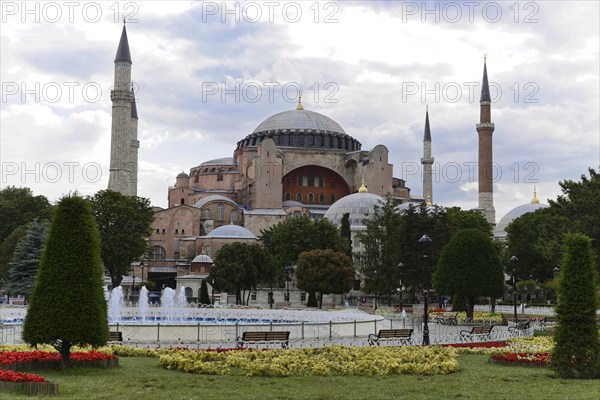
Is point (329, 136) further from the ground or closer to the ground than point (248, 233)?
further from the ground

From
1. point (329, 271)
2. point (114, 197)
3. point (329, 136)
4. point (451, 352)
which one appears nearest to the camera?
point (451, 352)

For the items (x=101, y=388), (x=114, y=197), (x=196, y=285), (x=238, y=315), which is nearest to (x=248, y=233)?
(x=196, y=285)

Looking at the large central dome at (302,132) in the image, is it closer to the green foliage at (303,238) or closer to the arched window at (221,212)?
the arched window at (221,212)

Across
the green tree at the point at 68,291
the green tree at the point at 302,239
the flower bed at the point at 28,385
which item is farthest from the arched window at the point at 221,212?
the flower bed at the point at 28,385

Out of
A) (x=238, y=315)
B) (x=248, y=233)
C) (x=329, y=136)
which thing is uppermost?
(x=329, y=136)

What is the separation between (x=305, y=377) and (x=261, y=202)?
55498 millimetres

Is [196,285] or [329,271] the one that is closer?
[329,271]

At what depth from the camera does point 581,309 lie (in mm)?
11633

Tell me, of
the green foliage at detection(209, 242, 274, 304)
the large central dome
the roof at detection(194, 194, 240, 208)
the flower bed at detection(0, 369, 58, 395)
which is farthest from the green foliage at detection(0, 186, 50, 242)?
the flower bed at detection(0, 369, 58, 395)

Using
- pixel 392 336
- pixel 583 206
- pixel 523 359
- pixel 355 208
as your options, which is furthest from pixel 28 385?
pixel 355 208

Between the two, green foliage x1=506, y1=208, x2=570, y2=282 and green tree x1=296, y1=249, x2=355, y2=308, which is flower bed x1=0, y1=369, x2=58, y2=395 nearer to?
green tree x1=296, y1=249, x2=355, y2=308

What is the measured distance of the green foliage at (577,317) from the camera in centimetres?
1152

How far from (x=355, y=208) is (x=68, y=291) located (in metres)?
51.2

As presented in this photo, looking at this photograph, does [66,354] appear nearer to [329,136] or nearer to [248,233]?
[248,233]
